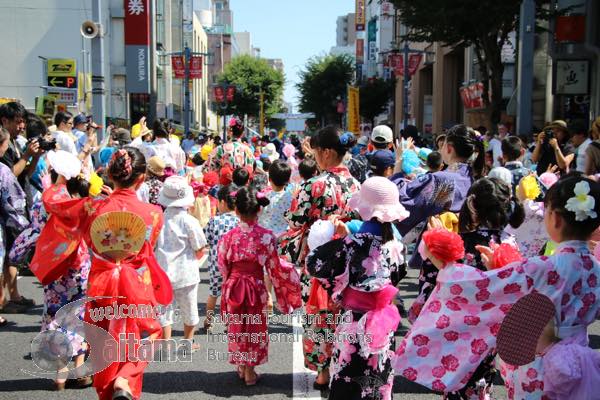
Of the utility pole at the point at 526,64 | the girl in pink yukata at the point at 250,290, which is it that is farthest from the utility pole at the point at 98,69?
the girl in pink yukata at the point at 250,290

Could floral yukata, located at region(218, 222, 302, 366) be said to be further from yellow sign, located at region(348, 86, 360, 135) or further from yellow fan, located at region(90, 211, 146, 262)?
yellow sign, located at region(348, 86, 360, 135)

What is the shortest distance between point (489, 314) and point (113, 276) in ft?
7.78

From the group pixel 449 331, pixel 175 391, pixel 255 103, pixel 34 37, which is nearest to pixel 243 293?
pixel 175 391

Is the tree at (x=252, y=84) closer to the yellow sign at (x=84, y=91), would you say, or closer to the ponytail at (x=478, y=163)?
the yellow sign at (x=84, y=91)

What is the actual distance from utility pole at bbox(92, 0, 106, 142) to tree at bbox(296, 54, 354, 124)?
174 ft

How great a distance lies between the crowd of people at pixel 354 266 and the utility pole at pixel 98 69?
7301 mm

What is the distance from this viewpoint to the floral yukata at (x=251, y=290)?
534 cm

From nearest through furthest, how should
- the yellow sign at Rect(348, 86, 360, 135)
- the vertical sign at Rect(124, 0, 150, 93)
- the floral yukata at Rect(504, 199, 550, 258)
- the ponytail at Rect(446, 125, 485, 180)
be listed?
the ponytail at Rect(446, 125, 485, 180)
the floral yukata at Rect(504, 199, 550, 258)
the yellow sign at Rect(348, 86, 360, 135)
the vertical sign at Rect(124, 0, 150, 93)

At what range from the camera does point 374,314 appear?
4066mm

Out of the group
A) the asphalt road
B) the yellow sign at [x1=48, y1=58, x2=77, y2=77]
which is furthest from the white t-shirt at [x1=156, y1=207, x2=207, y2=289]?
the yellow sign at [x1=48, y1=58, x2=77, y2=77]

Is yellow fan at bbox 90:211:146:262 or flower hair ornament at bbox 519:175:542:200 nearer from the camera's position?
yellow fan at bbox 90:211:146:262

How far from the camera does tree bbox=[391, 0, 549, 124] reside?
17.9 meters

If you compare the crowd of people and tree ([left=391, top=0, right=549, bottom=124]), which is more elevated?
tree ([left=391, top=0, right=549, bottom=124])

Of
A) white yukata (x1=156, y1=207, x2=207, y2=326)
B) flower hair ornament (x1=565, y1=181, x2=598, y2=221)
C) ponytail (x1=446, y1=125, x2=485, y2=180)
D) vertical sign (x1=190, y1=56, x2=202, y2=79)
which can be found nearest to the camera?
flower hair ornament (x1=565, y1=181, x2=598, y2=221)
